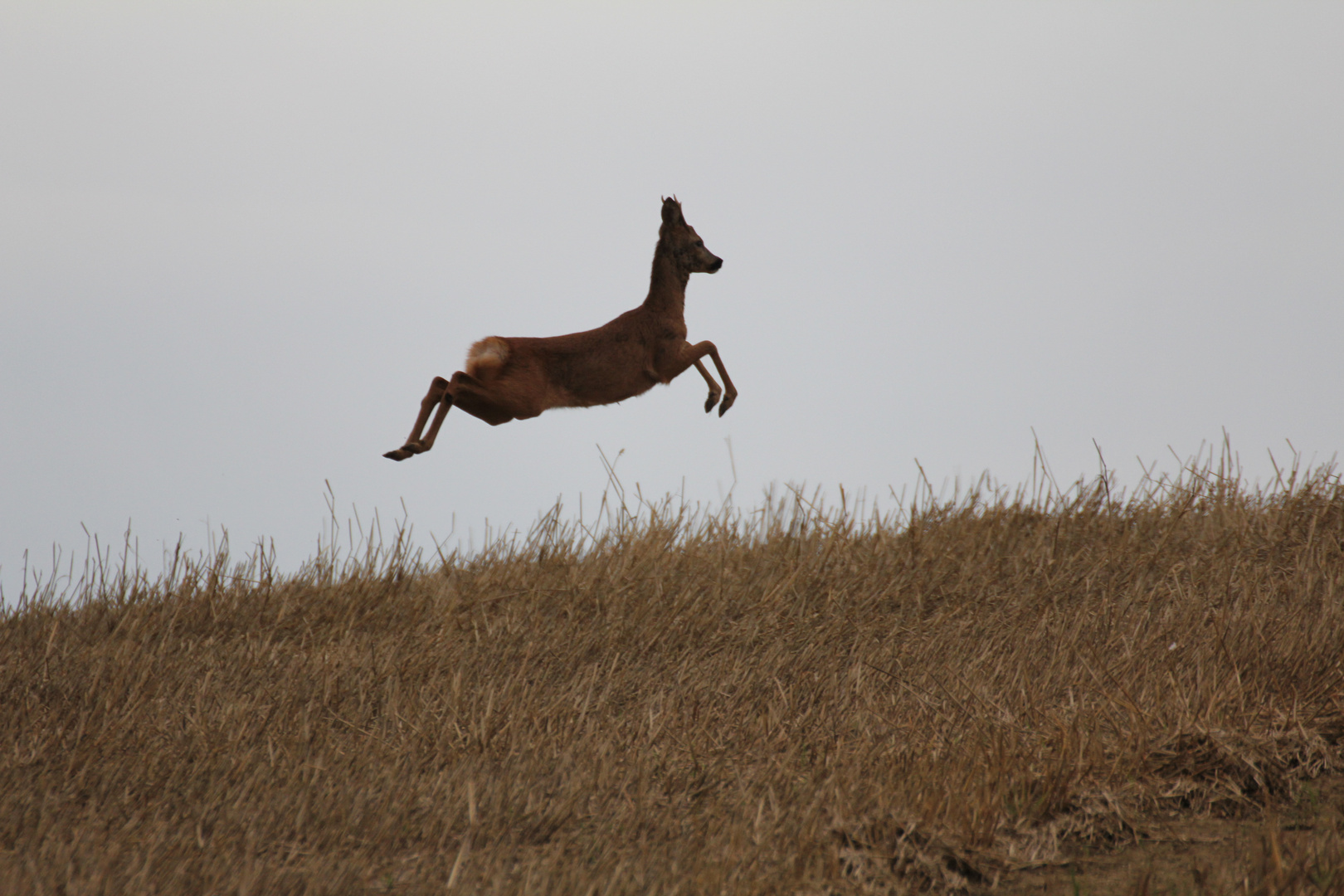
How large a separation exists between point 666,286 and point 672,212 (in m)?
0.49

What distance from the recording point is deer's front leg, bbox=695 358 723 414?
6.72 m

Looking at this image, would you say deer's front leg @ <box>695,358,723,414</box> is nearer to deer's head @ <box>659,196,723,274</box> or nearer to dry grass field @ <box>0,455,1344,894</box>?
deer's head @ <box>659,196,723,274</box>

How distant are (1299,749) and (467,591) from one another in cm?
508

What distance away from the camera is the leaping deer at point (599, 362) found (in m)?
6.07

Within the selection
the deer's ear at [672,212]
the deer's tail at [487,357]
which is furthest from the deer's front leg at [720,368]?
the deer's tail at [487,357]

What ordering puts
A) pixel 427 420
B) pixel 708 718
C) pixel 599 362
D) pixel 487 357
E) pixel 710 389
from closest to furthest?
pixel 708 718 < pixel 427 420 < pixel 487 357 < pixel 599 362 < pixel 710 389

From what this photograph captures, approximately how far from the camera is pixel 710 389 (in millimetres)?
6777

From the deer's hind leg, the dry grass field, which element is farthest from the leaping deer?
the dry grass field

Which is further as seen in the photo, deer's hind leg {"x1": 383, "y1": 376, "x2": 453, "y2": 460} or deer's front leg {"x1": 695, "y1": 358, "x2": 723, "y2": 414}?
deer's front leg {"x1": 695, "y1": 358, "x2": 723, "y2": 414}

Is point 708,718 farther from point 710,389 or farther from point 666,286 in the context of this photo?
point 666,286

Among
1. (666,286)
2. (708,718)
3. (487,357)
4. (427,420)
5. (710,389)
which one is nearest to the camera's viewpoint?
(708,718)

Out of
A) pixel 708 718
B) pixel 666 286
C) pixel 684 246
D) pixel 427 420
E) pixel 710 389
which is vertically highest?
pixel 684 246

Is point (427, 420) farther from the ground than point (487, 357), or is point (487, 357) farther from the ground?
point (487, 357)

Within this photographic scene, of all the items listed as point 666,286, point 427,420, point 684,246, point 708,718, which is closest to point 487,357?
point 427,420
